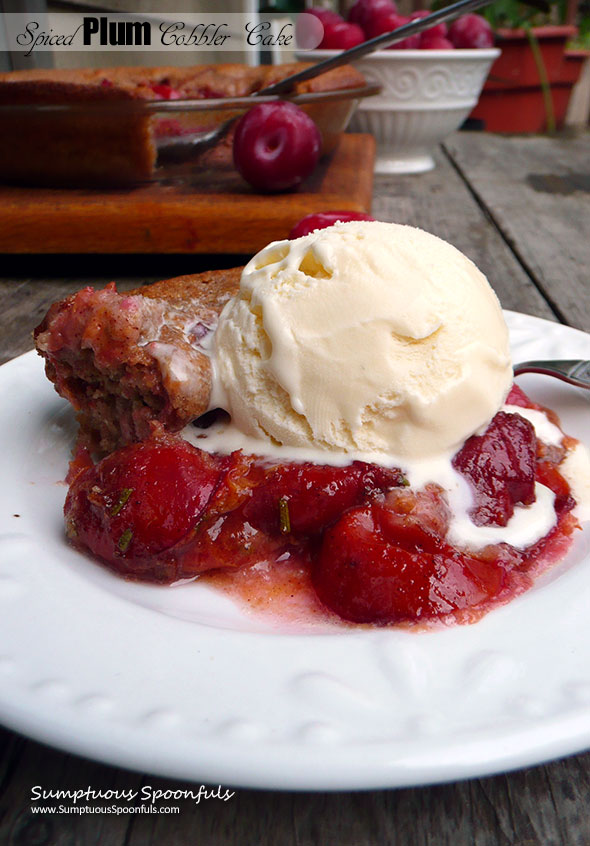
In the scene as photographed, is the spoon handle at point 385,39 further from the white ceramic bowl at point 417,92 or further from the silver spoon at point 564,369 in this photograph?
the silver spoon at point 564,369

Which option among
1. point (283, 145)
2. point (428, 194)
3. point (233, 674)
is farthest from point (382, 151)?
point (233, 674)

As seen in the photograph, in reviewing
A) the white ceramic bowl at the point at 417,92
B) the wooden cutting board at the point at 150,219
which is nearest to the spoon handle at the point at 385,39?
the wooden cutting board at the point at 150,219

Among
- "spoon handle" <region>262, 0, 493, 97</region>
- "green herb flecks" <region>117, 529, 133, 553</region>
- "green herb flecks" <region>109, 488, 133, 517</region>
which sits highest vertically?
"spoon handle" <region>262, 0, 493, 97</region>

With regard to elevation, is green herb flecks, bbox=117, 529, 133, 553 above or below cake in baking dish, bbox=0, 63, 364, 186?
below

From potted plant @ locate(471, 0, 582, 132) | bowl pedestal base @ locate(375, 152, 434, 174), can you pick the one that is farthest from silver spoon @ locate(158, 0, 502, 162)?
potted plant @ locate(471, 0, 582, 132)

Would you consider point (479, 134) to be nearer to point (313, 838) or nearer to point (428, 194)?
point (428, 194)

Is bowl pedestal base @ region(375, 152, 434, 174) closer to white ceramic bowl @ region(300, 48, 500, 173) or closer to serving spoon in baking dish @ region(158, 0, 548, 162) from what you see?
white ceramic bowl @ region(300, 48, 500, 173)
